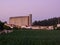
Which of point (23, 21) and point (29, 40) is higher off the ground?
point (23, 21)

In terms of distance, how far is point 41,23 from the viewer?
263ft

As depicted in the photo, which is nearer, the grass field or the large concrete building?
the grass field

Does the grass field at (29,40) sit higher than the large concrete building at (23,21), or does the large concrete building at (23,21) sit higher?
the large concrete building at (23,21)

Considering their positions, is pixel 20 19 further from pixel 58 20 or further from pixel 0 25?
pixel 0 25

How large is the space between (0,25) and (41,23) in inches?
1908

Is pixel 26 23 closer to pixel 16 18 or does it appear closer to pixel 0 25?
pixel 16 18

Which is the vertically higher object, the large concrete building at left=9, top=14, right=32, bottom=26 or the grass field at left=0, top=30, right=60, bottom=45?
the large concrete building at left=9, top=14, right=32, bottom=26

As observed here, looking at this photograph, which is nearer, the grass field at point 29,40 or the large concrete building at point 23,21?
the grass field at point 29,40

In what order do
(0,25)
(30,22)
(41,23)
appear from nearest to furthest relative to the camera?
(0,25) < (30,22) < (41,23)

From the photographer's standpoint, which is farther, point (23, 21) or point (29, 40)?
point (23, 21)

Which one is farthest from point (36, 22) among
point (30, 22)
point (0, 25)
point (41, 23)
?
point (0, 25)

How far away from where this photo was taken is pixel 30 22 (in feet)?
246

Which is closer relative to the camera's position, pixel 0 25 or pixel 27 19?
pixel 0 25

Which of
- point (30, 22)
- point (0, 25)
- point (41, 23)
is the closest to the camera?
point (0, 25)
